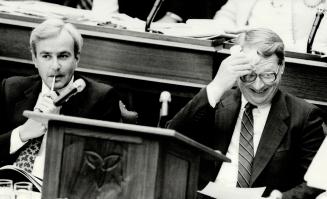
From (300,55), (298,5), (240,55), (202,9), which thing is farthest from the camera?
(202,9)

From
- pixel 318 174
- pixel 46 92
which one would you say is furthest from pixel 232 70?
pixel 46 92

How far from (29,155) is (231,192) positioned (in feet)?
3.82

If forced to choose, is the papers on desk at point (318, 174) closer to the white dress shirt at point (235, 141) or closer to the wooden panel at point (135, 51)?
the white dress shirt at point (235, 141)

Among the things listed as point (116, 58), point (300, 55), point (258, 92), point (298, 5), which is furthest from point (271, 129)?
point (298, 5)

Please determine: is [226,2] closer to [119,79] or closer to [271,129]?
[119,79]

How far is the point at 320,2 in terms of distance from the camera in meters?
5.35

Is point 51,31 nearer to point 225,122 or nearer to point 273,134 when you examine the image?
point 225,122

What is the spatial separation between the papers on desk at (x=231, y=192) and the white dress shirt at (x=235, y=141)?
263 mm

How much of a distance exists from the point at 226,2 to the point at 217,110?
2.34 meters

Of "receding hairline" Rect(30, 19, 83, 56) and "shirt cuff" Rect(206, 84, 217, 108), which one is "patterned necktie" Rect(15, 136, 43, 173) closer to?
"receding hairline" Rect(30, 19, 83, 56)

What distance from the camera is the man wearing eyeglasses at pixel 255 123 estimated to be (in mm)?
4258

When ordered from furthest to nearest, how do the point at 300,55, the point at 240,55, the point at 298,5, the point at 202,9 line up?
the point at 202,9
the point at 298,5
the point at 300,55
the point at 240,55

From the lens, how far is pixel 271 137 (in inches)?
169

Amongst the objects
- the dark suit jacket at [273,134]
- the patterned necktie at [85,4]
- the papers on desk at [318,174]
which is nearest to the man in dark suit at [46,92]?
the dark suit jacket at [273,134]
